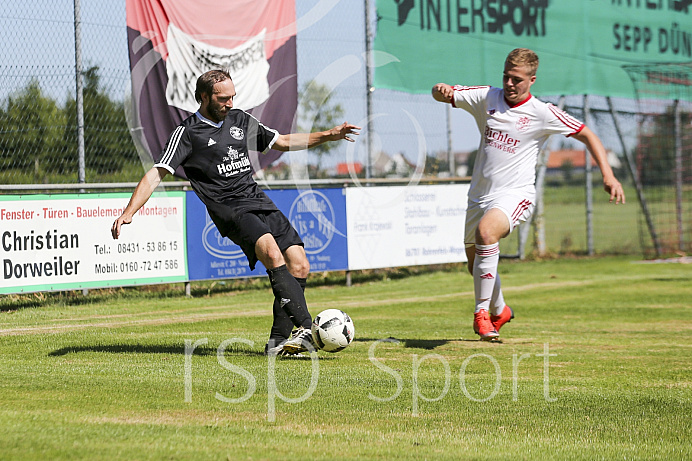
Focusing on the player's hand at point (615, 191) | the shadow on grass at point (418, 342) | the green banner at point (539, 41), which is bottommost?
the shadow on grass at point (418, 342)

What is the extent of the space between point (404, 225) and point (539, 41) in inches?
250

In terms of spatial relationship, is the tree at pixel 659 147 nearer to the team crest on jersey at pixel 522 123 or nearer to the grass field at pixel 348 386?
the grass field at pixel 348 386

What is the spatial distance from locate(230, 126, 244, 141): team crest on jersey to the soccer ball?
1626mm

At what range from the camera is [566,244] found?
2070 centimetres

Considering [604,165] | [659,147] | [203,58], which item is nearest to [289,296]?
[604,165]

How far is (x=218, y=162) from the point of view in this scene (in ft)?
22.8

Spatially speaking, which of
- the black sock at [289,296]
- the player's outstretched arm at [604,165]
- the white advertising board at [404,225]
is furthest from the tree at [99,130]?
the player's outstretched arm at [604,165]

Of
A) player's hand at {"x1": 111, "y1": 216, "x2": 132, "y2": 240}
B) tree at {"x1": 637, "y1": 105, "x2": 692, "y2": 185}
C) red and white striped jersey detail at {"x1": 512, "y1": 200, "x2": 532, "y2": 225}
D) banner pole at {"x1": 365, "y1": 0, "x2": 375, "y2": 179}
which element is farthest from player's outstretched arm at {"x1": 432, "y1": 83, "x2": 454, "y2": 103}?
tree at {"x1": 637, "y1": 105, "x2": 692, "y2": 185}

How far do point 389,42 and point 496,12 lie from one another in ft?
11.9

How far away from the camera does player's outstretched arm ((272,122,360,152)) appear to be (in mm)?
7129

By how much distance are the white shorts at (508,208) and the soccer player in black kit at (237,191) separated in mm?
1609

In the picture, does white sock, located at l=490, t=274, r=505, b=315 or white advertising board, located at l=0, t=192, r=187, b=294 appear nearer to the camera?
white sock, located at l=490, t=274, r=505, b=315

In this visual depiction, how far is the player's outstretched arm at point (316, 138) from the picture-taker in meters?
7.13

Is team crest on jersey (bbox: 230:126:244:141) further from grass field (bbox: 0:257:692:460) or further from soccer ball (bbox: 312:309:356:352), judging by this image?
grass field (bbox: 0:257:692:460)
